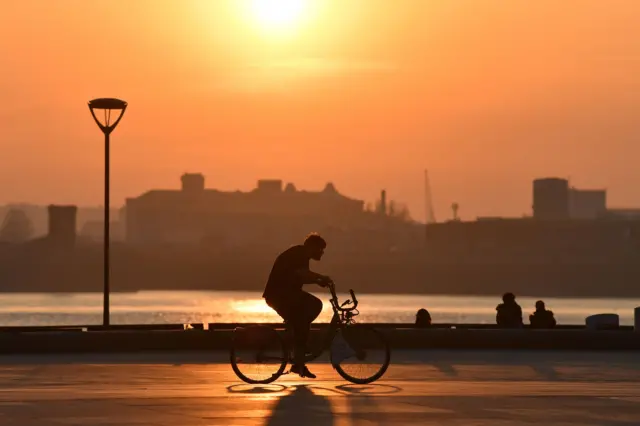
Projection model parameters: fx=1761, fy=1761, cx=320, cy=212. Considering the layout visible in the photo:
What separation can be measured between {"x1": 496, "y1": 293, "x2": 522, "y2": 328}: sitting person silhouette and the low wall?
1.76 metres

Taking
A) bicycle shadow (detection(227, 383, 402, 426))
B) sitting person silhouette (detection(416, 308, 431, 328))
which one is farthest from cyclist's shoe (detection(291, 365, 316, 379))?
sitting person silhouette (detection(416, 308, 431, 328))

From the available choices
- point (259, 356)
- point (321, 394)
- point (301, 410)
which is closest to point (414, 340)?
point (259, 356)

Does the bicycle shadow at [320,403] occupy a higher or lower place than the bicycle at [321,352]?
lower

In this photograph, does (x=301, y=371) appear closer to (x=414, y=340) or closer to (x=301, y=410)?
(x=301, y=410)

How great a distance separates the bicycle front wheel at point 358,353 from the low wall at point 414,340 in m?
6.00

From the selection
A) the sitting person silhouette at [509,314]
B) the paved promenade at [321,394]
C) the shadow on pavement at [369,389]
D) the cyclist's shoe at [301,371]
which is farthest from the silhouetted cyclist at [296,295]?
the sitting person silhouette at [509,314]

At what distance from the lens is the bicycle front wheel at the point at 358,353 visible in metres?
19.5

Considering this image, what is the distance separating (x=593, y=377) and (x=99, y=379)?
5807mm

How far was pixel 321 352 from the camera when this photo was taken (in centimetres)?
1948

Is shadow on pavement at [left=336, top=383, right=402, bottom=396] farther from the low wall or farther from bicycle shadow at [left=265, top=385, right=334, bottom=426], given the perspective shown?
the low wall

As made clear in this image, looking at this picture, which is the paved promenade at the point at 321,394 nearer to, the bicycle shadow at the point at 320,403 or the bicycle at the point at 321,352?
the bicycle shadow at the point at 320,403

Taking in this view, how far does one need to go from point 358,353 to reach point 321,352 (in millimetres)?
431

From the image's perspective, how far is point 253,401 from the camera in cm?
1700

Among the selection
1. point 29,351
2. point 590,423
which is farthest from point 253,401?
point 29,351
